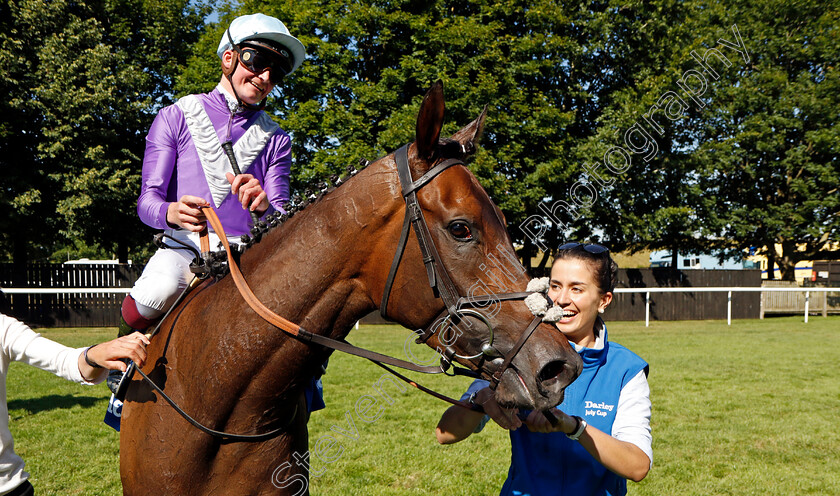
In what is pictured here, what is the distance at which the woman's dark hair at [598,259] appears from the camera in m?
2.48

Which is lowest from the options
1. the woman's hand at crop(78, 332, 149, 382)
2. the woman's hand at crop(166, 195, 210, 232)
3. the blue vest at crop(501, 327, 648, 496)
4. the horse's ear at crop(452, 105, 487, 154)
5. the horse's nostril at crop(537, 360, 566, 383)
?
the blue vest at crop(501, 327, 648, 496)

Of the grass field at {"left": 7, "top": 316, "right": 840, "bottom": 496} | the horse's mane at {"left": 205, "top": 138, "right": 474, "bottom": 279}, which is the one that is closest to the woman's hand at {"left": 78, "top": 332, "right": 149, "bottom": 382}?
the horse's mane at {"left": 205, "top": 138, "right": 474, "bottom": 279}

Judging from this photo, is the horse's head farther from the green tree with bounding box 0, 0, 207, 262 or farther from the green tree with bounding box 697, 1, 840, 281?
the green tree with bounding box 697, 1, 840, 281

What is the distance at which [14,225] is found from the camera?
61.1ft

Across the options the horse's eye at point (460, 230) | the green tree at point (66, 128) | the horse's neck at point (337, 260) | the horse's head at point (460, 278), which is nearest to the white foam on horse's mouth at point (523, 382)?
the horse's head at point (460, 278)

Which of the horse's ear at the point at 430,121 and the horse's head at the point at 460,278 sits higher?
the horse's ear at the point at 430,121

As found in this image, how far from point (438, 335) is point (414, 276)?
203 mm

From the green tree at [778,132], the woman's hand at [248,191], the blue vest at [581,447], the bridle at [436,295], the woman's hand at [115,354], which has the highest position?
the green tree at [778,132]

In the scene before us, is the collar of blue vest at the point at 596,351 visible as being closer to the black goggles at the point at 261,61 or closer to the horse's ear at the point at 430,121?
the horse's ear at the point at 430,121

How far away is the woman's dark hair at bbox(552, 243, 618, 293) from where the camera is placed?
2484 millimetres

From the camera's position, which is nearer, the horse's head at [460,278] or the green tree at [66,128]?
the horse's head at [460,278]

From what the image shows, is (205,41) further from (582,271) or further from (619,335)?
(582,271)

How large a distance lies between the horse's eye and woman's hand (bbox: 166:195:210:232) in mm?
981

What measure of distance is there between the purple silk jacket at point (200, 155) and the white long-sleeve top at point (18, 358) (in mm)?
617
